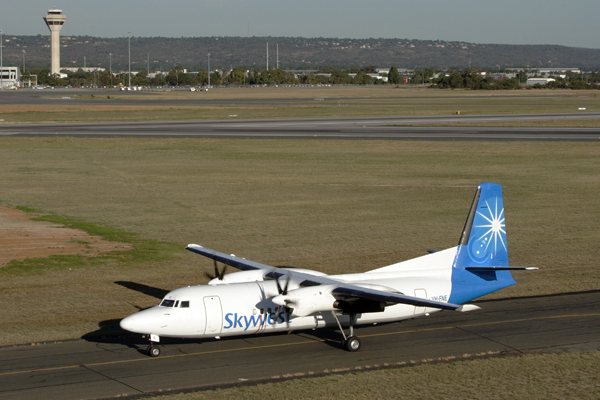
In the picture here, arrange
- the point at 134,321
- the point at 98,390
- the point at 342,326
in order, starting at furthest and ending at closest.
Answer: the point at 342,326, the point at 134,321, the point at 98,390

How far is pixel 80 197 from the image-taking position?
46219 millimetres

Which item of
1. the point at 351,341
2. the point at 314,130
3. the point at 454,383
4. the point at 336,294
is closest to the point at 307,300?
the point at 336,294

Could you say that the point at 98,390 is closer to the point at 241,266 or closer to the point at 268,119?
the point at 241,266

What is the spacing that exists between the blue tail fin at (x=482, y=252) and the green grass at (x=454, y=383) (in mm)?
3583

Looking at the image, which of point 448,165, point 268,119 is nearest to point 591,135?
point 448,165

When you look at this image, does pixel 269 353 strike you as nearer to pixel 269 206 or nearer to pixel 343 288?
pixel 343 288

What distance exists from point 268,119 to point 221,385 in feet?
293

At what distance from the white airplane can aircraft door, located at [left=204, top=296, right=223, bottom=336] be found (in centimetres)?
3

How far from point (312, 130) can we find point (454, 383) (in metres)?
71.1

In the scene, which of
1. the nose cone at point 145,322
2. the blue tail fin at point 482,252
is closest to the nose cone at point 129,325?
the nose cone at point 145,322

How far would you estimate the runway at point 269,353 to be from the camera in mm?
17953

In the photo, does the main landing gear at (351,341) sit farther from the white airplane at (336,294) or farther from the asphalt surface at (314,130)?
the asphalt surface at (314,130)

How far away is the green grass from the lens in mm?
17172

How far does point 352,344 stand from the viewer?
20531 mm
